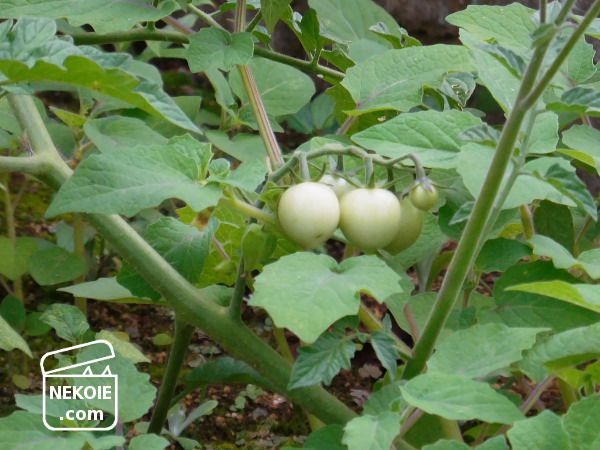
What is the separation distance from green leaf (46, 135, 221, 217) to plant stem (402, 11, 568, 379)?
228 millimetres

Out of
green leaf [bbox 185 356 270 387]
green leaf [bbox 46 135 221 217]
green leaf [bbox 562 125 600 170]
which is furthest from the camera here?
green leaf [bbox 185 356 270 387]

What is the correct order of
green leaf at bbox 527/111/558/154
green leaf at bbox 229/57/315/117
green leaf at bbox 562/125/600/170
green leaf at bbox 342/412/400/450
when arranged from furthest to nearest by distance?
green leaf at bbox 229/57/315/117
green leaf at bbox 562/125/600/170
green leaf at bbox 527/111/558/154
green leaf at bbox 342/412/400/450

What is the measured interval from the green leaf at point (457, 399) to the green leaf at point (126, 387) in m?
0.26

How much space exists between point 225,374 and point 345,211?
0.36m

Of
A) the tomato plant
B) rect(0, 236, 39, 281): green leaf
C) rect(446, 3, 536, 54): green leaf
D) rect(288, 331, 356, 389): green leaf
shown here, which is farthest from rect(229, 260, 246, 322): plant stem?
rect(0, 236, 39, 281): green leaf

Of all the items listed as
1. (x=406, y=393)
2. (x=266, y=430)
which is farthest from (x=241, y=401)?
(x=406, y=393)

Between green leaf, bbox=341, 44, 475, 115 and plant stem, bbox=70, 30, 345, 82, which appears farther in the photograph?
plant stem, bbox=70, 30, 345, 82

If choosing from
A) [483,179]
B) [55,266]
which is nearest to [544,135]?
[483,179]

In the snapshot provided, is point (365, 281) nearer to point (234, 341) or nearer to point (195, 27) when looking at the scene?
point (234, 341)

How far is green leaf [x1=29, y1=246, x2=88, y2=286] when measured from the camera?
4.50ft

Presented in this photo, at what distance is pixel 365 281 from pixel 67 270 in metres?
0.75

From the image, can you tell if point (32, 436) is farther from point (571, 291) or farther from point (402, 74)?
point (402, 74)

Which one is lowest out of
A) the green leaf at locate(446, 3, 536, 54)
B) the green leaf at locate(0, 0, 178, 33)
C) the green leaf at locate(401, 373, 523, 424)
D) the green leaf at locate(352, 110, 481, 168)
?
the green leaf at locate(401, 373, 523, 424)

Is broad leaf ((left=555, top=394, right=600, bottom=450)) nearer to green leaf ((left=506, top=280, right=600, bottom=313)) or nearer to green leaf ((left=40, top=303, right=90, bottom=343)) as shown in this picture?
green leaf ((left=506, top=280, right=600, bottom=313))
